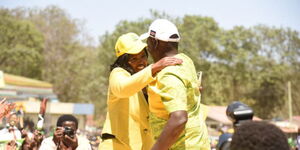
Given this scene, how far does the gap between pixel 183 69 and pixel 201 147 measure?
1.76 feet

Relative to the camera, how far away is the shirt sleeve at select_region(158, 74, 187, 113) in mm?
3170

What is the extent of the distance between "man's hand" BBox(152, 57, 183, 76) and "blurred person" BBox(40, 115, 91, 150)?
3210mm

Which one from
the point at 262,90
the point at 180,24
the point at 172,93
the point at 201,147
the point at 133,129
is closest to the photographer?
the point at 172,93

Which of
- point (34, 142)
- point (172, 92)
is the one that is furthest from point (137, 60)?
point (34, 142)

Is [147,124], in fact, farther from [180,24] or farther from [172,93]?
[180,24]

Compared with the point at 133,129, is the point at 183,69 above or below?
above

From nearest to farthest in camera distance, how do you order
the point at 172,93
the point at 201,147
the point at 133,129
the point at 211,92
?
the point at 172,93 < the point at 201,147 < the point at 133,129 < the point at 211,92

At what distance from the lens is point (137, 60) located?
4.21 m

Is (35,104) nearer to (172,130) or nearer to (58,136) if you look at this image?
(58,136)

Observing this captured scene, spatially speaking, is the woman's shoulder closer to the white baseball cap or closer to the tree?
the white baseball cap

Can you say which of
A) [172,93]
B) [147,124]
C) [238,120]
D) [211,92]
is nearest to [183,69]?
[172,93]

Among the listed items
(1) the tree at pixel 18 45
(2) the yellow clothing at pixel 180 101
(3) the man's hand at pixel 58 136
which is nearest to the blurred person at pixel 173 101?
(2) the yellow clothing at pixel 180 101

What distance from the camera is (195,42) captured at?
4766 centimetres

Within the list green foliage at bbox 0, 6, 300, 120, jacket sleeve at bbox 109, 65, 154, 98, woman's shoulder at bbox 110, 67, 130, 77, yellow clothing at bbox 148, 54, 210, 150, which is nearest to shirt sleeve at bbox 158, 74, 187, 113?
yellow clothing at bbox 148, 54, 210, 150
